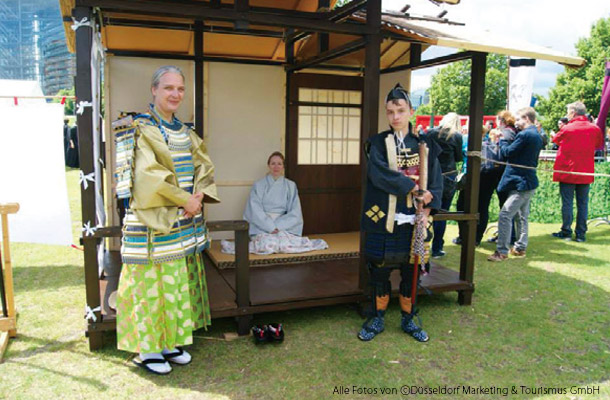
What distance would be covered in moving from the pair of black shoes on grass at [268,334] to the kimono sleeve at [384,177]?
4.27 feet

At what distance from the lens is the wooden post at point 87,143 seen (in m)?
3.07

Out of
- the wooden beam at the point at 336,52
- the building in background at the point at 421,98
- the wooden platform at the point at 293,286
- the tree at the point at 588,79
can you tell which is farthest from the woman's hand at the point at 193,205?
the tree at the point at 588,79

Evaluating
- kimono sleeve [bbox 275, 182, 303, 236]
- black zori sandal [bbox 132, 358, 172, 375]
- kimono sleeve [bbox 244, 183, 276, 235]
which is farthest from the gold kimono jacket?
kimono sleeve [bbox 275, 182, 303, 236]

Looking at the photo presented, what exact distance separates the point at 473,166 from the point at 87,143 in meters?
3.32

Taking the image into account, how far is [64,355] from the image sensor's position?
3.28 meters

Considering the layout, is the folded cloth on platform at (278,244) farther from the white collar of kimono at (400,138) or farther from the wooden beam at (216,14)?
the wooden beam at (216,14)

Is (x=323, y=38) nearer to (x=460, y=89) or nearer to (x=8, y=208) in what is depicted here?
(x=8, y=208)

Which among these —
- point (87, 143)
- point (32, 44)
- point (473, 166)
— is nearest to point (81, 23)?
point (87, 143)

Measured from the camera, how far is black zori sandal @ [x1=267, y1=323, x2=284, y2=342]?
3523 millimetres

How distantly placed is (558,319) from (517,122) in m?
2.89

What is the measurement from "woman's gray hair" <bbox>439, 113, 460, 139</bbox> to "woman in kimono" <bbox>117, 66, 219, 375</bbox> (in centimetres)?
333

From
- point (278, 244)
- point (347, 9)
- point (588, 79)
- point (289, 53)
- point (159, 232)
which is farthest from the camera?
point (588, 79)

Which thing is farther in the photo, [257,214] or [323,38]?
[257,214]

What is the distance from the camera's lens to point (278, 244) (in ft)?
17.0
